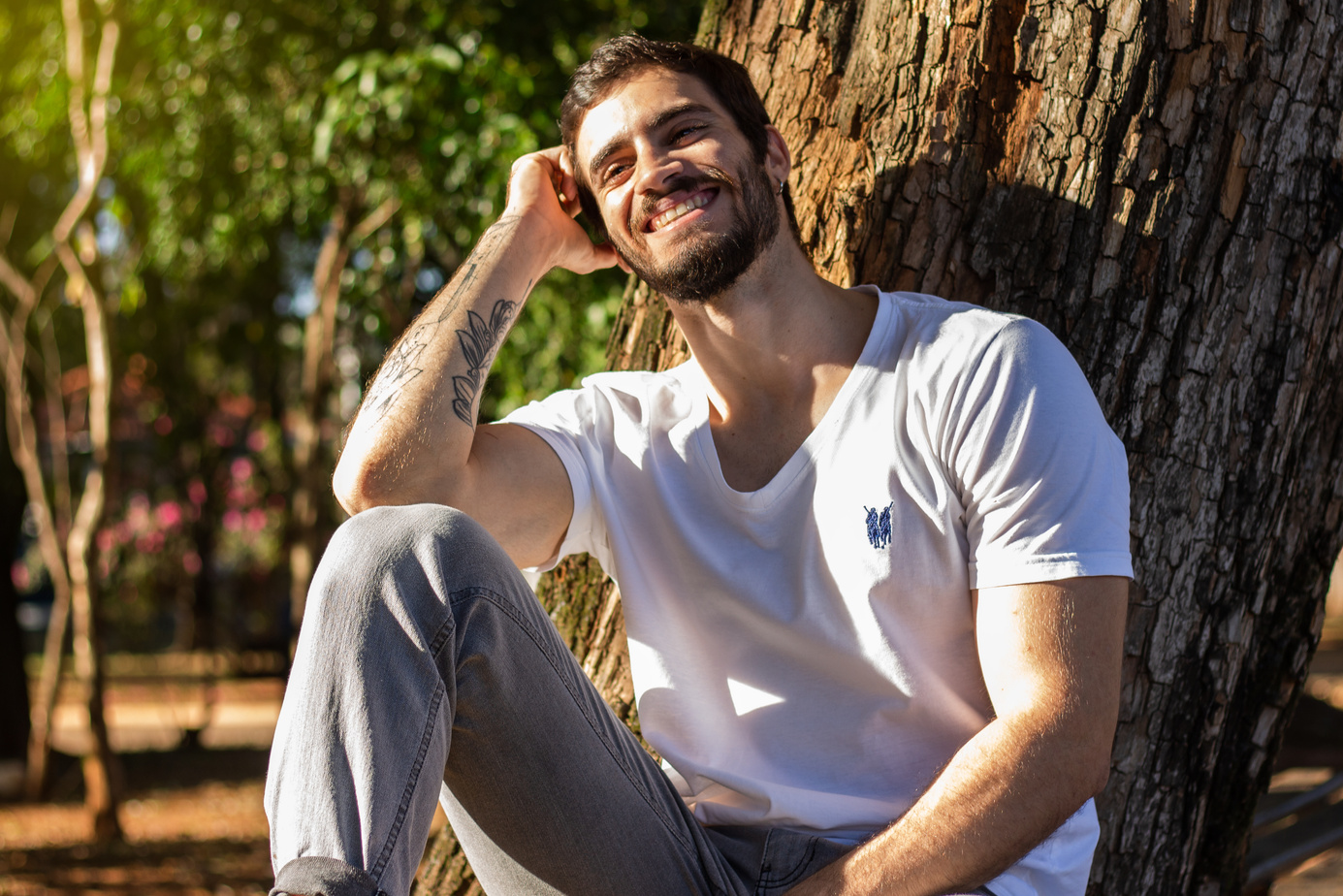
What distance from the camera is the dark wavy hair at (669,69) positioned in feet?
7.48

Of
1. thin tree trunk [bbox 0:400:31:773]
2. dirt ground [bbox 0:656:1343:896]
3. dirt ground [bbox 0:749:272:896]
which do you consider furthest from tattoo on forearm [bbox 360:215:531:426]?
thin tree trunk [bbox 0:400:31:773]

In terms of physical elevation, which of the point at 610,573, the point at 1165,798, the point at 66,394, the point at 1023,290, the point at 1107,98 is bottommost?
the point at 66,394

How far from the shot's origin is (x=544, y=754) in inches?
67.6

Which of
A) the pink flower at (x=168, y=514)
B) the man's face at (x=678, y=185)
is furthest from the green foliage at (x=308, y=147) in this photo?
the pink flower at (x=168, y=514)

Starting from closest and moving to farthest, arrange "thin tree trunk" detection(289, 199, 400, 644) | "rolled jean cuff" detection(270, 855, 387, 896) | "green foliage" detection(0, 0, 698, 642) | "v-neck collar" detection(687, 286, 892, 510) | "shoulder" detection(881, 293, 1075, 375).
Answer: "rolled jean cuff" detection(270, 855, 387, 896) < "shoulder" detection(881, 293, 1075, 375) < "v-neck collar" detection(687, 286, 892, 510) < "green foliage" detection(0, 0, 698, 642) < "thin tree trunk" detection(289, 199, 400, 644)

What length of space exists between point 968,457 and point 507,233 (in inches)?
45.3

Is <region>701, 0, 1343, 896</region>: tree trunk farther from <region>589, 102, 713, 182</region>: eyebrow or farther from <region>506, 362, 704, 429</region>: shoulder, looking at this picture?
<region>506, 362, 704, 429</region>: shoulder

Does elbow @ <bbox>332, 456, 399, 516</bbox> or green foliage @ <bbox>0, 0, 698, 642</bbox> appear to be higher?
green foliage @ <bbox>0, 0, 698, 642</bbox>

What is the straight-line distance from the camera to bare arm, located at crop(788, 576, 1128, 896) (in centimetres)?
165

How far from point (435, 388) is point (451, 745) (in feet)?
2.26

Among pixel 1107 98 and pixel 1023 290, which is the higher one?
pixel 1107 98

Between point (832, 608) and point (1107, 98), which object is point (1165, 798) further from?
point (1107, 98)

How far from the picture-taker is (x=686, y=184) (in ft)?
7.12

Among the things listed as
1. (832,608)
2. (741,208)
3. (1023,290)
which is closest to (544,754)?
(832,608)
